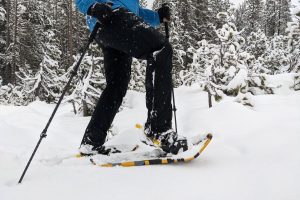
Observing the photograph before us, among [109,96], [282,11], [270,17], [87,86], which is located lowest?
[87,86]

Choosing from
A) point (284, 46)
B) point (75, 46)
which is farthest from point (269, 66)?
point (75, 46)

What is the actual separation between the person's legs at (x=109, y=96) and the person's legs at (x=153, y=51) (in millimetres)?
411

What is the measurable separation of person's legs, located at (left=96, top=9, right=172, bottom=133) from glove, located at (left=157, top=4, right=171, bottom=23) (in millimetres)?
615

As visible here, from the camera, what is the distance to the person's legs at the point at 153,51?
2605mm

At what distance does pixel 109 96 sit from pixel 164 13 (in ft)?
3.20

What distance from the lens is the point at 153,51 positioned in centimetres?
264

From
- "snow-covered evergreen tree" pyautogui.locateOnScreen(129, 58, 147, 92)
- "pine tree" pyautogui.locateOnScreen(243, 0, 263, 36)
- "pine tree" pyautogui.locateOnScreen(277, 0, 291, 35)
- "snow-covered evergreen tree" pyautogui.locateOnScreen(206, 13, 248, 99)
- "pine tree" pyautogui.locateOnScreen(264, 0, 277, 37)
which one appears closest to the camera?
"snow-covered evergreen tree" pyautogui.locateOnScreen(206, 13, 248, 99)

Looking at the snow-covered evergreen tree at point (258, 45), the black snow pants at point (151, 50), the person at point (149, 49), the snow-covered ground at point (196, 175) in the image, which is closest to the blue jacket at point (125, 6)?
the person at point (149, 49)

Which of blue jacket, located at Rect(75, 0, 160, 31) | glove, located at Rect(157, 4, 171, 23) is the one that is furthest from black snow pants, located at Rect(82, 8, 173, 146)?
glove, located at Rect(157, 4, 171, 23)

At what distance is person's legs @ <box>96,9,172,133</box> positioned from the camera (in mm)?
2605

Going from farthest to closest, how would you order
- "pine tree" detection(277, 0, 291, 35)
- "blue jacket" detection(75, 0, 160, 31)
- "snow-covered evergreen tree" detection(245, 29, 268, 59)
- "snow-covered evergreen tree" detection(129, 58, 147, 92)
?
"pine tree" detection(277, 0, 291, 35), "snow-covered evergreen tree" detection(245, 29, 268, 59), "snow-covered evergreen tree" detection(129, 58, 147, 92), "blue jacket" detection(75, 0, 160, 31)

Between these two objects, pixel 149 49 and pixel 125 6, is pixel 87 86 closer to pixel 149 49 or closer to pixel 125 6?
pixel 125 6

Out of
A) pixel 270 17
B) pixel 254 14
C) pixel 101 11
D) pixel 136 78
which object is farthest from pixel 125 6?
pixel 270 17

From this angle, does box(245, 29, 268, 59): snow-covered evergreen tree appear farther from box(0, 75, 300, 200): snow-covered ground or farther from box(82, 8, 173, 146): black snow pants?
box(82, 8, 173, 146): black snow pants
